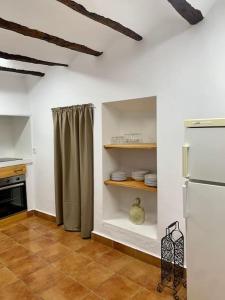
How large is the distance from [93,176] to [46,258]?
3.81ft

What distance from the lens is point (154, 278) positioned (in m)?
2.53

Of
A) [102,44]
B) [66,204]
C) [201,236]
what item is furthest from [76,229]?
[102,44]

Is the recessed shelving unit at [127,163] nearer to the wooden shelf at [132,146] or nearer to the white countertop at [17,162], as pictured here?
the wooden shelf at [132,146]

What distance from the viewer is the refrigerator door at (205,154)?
159cm

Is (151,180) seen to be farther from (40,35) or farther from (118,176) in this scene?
(40,35)

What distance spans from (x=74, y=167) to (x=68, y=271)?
137 cm

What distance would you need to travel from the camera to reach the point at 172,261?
247 centimetres

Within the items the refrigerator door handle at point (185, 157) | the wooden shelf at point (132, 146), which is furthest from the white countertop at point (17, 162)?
the refrigerator door handle at point (185, 157)

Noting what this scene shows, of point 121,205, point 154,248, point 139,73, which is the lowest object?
point 154,248

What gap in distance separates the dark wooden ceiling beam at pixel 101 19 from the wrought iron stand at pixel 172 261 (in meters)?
2.03

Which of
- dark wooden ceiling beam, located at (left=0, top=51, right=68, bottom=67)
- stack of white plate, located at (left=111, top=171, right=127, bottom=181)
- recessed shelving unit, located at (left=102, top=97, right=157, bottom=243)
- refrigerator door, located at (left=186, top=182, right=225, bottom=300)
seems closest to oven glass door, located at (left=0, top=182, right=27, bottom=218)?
recessed shelving unit, located at (left=102, top=97, right=157, bottom=243)

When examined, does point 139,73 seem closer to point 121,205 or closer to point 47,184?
point 121,205

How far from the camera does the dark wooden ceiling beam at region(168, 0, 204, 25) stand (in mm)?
1914

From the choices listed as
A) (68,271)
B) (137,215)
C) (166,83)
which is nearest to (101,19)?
(166,83)
